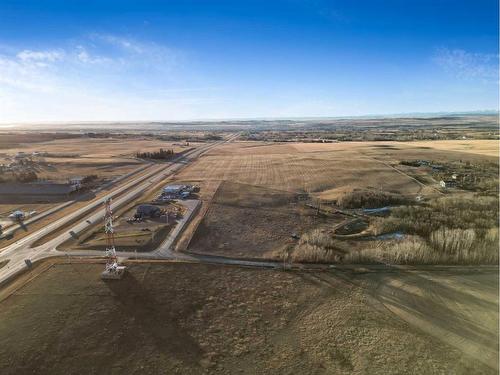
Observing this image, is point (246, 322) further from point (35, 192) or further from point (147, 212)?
point (35, 192)

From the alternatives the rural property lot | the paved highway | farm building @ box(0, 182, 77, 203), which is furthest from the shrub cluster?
farm building @ box(0, 182, 77, 203)

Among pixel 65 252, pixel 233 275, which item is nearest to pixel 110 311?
pixel 233 275

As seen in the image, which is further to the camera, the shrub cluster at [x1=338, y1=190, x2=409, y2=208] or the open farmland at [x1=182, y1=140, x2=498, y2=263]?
the shrub cluster at [x1=338, y1=190, x2=409, y2=208]

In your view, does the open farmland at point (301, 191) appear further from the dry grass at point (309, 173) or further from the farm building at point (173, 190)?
the farm building at point (173, 190)

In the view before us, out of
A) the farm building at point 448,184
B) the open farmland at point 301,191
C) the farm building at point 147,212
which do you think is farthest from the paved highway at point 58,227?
the farm building at point 448,184

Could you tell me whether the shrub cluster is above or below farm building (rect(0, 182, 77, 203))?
below

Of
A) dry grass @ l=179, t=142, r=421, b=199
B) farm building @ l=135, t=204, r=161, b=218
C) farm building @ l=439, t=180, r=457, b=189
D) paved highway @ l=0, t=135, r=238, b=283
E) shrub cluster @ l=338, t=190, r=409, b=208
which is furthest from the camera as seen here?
dry grass @ l=179, t=142, r=421, b=199

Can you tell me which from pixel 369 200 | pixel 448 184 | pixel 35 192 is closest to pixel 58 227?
pixel 35 192

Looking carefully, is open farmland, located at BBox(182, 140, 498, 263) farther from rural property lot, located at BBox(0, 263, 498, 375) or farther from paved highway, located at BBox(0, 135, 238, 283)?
paved highway, located at BBox(0, 135, 238, 283)
